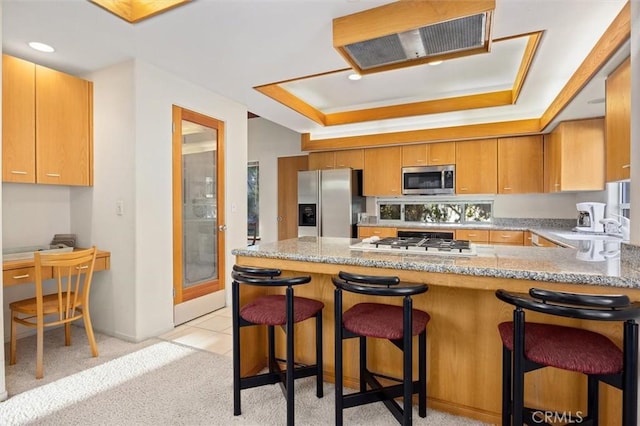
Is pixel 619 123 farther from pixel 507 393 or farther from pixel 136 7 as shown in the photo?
pixel 136 7

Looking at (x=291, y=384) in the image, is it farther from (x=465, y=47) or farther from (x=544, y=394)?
(x=465, y=47)

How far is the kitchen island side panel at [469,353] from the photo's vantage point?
157 cm

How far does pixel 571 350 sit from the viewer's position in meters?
1.25

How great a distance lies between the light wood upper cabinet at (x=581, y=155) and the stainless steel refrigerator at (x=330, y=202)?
2628mm

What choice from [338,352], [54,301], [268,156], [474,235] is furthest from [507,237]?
[54,301]

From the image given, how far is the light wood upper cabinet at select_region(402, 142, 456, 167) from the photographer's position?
4.72 meters

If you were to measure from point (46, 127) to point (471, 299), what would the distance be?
11.3 feet

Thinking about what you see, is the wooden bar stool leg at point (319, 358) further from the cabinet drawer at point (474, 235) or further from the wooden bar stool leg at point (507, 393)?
the cabinet drawer at point (474, 235)

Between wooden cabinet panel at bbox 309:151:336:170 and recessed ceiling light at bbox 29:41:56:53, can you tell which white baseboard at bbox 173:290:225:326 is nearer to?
recessed ceiling light at bbox 29:41:56:53

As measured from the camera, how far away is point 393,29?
1950mm

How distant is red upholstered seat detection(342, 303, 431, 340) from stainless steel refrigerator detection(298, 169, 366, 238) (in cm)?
332

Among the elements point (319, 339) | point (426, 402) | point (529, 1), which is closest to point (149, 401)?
point (319, 339)

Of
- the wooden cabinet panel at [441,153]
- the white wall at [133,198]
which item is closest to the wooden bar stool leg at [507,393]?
the white wall at [133,198]

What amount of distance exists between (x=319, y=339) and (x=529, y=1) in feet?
7.55
